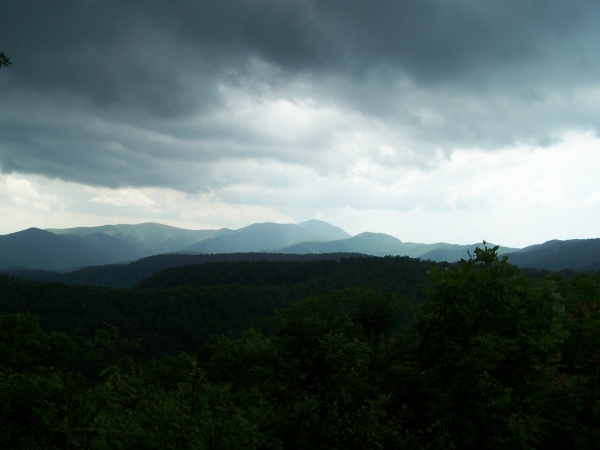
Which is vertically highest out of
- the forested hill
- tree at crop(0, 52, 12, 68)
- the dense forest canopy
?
tree at crop(0, 52, 12, 68)

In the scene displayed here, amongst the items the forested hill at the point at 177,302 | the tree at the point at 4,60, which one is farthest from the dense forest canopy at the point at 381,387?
the forested hill at the point at 177,302

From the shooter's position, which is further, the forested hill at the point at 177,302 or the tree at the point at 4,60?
the forested hill at the point at 177,302

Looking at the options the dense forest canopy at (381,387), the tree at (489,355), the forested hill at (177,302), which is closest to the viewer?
the dense forest canopy at (381,387)

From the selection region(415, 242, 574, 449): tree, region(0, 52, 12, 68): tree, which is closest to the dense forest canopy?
region(415, 242, 574, 449): tree

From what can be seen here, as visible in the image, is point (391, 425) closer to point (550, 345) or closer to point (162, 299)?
point (550, 345)

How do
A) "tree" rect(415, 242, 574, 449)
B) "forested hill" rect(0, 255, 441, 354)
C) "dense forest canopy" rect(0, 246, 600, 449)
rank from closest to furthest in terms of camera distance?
"dense forest canopy" rect(0, 246, 600, 449) → "tree" rect(415, 242, 574, 449) → "forested hill" rect(0, 255, 441, 354)

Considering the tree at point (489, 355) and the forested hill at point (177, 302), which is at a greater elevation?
the tree at point (489, 355)

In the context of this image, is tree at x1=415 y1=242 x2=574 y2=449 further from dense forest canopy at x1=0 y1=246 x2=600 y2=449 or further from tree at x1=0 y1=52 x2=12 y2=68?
tree at x1=0 y1=52 x2=12 y2=68

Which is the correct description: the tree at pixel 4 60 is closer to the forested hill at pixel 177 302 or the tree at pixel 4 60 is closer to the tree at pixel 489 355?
the tree at pixel 489 355

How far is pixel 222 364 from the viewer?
32.9 meters

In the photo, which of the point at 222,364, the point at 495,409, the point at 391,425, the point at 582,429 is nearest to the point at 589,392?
the point at 582,429

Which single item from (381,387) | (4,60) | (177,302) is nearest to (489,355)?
(381,387)

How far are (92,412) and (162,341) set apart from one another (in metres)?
96.4

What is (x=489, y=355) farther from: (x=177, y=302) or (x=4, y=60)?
(x=177, y=302)
